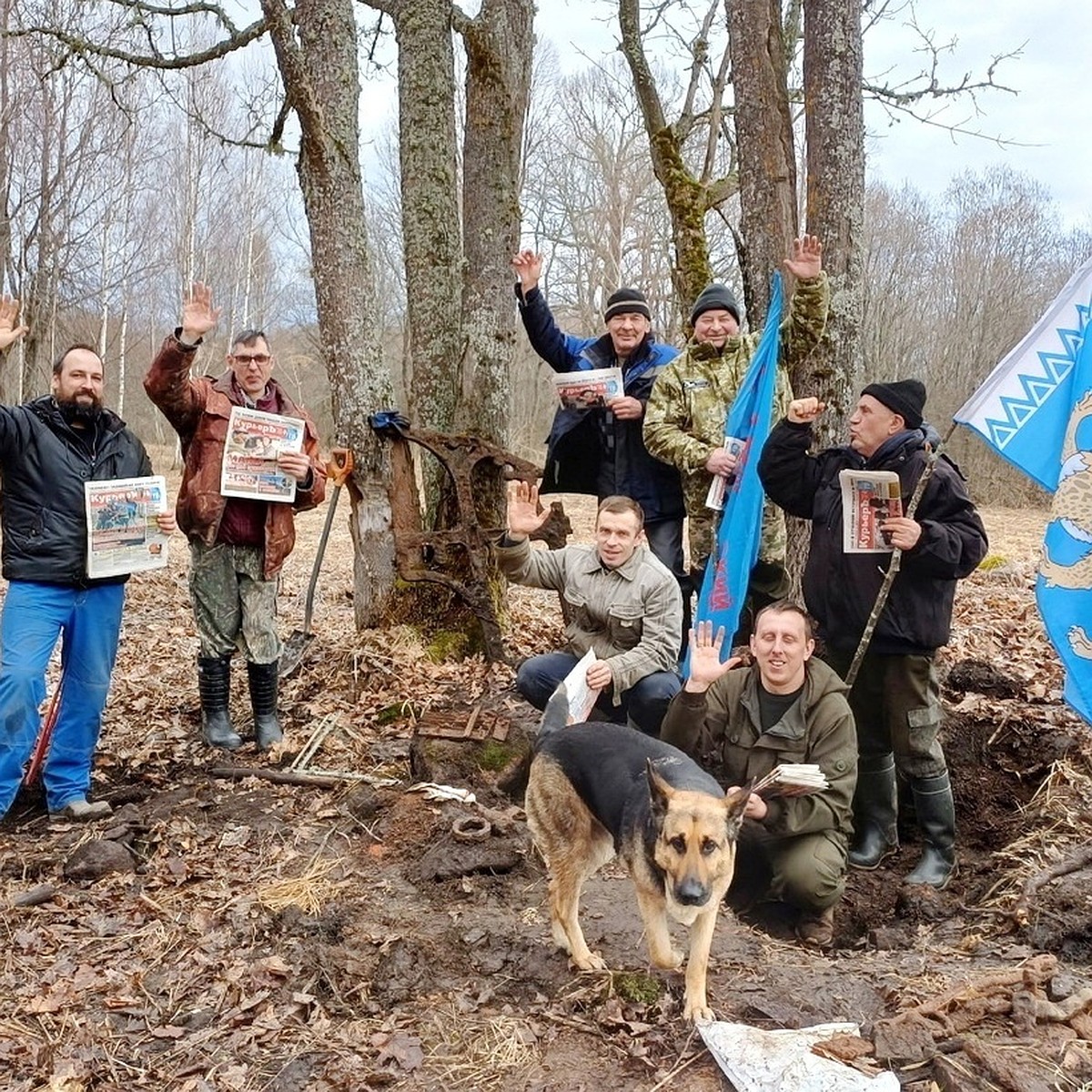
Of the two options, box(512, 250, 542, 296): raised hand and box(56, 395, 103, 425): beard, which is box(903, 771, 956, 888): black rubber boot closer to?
box(512, 250, 542, 296): raised hand

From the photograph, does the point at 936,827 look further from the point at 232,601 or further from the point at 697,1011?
the point at 232,601

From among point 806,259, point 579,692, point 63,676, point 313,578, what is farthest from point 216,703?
point 806,259

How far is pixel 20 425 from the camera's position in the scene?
4941 millimetres

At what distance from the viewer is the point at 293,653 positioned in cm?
689

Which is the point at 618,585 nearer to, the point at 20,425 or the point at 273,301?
the point at 20,425

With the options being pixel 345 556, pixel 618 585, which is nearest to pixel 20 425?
pixel 618 585

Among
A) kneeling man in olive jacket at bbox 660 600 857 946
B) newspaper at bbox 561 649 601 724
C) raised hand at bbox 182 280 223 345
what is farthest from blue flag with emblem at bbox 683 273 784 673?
raised hand at bbox 182 280 223 345

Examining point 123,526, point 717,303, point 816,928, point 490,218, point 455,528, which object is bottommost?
point 816,928

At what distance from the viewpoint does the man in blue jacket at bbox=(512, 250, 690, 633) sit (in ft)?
19.5

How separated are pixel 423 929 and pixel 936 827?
2720 mm

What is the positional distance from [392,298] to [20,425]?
3011 cm

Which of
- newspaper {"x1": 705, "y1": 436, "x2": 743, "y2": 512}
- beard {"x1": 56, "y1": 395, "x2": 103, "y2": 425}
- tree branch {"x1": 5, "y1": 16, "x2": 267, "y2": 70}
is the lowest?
newspaper {"x1": 705, "y1": 436, "x2": 743, "y2": 512}

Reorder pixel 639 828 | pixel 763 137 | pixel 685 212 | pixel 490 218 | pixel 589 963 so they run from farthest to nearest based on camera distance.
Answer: pixel 685 212 → pixel 490 218 → pixel 763 137 → pixel 589 963 → pixel 639 828

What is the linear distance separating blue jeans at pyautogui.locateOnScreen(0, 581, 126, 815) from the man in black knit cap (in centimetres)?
374
